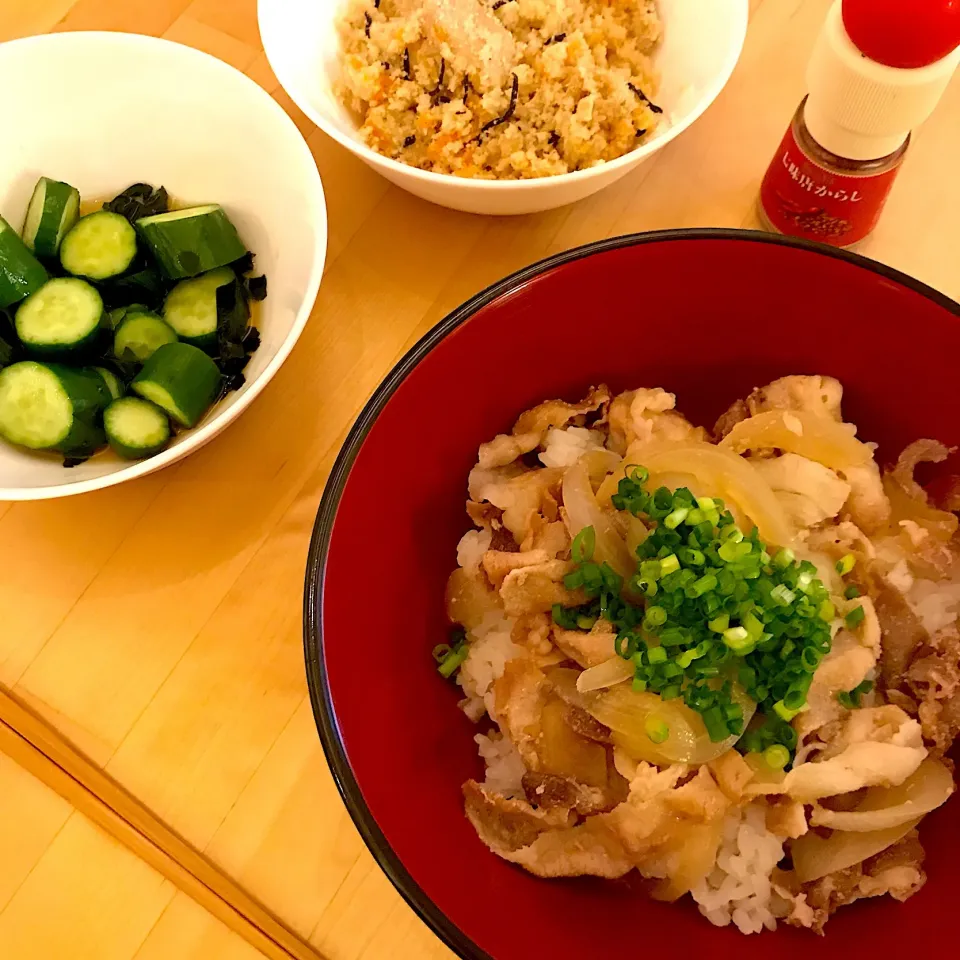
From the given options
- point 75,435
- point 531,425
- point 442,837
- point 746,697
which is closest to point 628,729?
point 746,697

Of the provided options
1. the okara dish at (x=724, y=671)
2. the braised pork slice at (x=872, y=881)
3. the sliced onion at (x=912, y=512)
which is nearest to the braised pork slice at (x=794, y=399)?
the okara dish at (x=724, y=671)

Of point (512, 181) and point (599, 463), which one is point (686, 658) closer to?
point (599, 463)

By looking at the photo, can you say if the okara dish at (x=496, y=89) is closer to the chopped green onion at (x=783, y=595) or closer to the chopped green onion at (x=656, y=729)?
the chopped green onion at (x=783, y=595)

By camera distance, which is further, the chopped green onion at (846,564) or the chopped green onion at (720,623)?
the chopped green onion at (846,564)

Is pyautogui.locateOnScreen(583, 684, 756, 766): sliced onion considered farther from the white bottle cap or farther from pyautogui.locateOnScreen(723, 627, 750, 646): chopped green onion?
the white bottle cap

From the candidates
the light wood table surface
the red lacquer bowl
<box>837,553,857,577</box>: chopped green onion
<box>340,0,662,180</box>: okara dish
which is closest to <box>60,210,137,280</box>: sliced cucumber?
the light wood table surface

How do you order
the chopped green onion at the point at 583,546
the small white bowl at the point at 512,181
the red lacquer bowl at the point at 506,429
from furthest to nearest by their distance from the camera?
the small white bowl at the point at 512,181 → the chopped green onion at the point at 583,546 → the red lacquer bowl at the point at 506,429

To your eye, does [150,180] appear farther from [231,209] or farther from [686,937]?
[686,937]

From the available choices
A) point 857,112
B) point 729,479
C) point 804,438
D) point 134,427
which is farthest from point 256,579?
point 857,112
